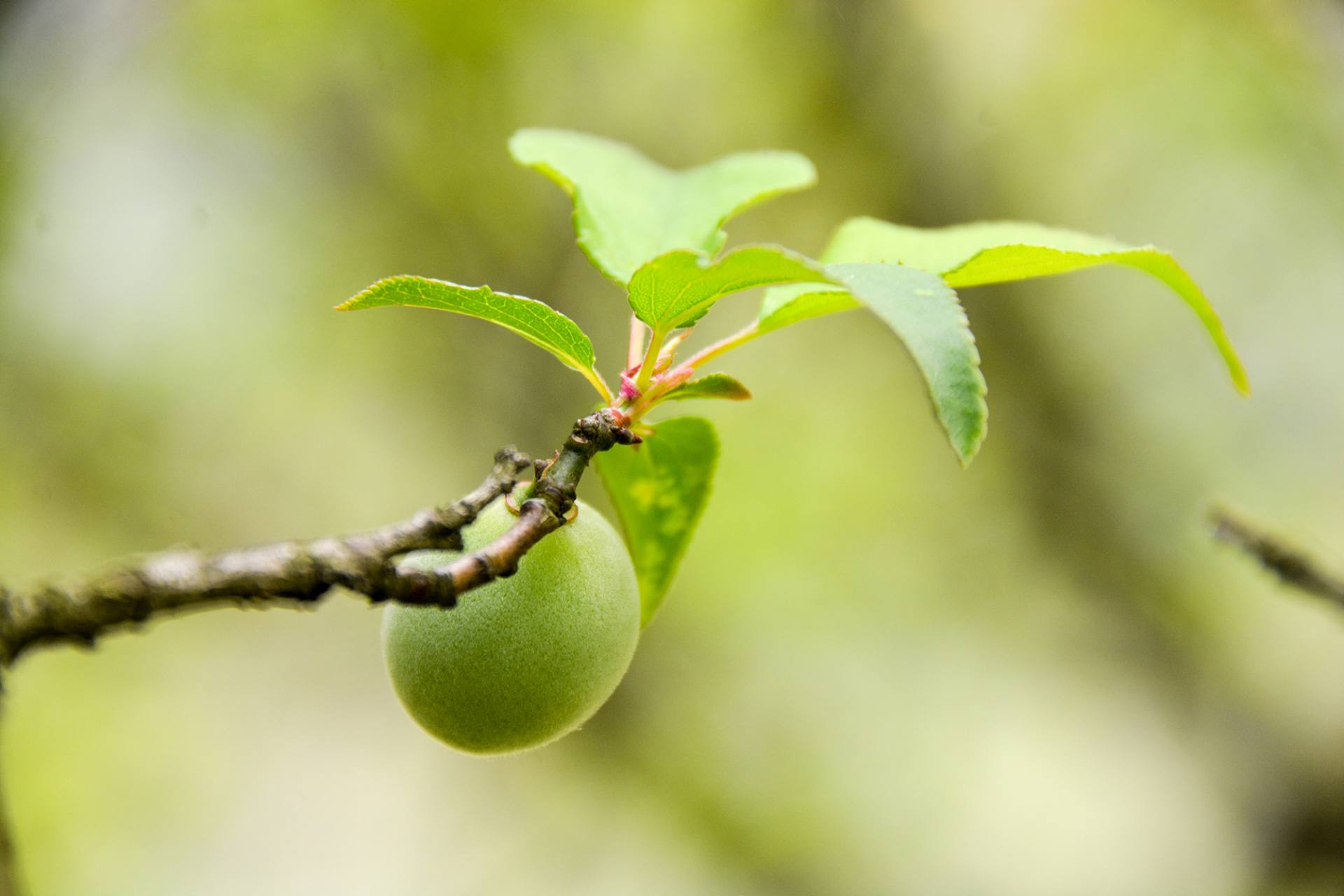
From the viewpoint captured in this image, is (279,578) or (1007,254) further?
A: (1007,254)

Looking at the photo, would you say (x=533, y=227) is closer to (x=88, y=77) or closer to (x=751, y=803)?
(x=88, y=77)

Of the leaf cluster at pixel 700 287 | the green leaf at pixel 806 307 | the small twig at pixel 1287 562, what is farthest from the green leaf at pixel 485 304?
the small twig at pixel 1287 562

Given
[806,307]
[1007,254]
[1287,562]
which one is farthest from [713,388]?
[1287,562]

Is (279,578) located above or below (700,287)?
below

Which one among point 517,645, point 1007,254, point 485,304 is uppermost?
point 1007,254

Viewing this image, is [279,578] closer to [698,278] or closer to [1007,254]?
[698,278]

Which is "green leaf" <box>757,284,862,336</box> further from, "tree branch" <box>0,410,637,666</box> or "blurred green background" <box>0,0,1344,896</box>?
"blurred green background" <box>0,0,1344,896</box>

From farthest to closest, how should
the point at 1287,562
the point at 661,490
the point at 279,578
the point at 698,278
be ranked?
the point at 1287,562
the point at 661,490
the point at 698,278
the point at 279,578
